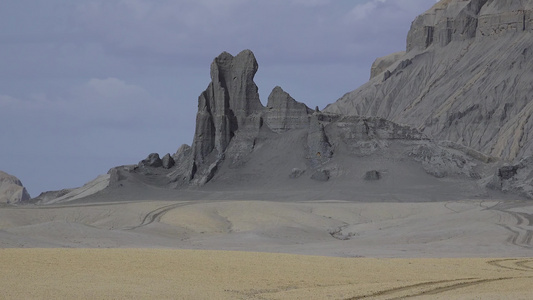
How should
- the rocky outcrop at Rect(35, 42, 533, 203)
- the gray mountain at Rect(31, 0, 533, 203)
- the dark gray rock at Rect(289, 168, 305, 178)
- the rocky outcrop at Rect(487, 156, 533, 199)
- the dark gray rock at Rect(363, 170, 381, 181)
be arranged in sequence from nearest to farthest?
the rocky outcrop at Rect(487, 156, 533, 199) < the gray mountain at Rect(31, 0, 533, 203) < the dark gray rock at Rect(363, 170, 381, 181) < the rocky outcrop at Rect(35, 42, 533, 203) < the dark gray rock at Rect(289, 168, 305, 178)

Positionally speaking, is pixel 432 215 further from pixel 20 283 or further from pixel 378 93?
pixel 378 93

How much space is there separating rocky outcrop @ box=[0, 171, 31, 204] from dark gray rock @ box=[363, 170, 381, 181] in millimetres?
73573

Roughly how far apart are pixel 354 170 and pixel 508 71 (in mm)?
67250

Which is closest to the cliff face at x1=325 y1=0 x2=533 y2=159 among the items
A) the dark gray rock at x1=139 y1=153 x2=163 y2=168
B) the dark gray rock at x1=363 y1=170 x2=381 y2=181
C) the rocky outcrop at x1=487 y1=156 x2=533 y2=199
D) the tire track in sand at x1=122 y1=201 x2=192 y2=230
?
the rocky outcrop at x1=487 y1=156 x2=533 y2=199

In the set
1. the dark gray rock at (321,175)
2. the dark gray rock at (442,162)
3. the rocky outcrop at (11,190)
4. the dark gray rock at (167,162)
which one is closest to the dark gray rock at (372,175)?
the dark gray rock at (321,175)

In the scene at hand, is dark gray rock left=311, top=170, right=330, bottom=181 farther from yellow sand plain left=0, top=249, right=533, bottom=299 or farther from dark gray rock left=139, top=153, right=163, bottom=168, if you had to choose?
yellow sand plain left=0, top=249, right=533, bottom=299

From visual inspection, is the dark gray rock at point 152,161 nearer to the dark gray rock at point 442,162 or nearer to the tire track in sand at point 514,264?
the dark gray rock at point 442,162

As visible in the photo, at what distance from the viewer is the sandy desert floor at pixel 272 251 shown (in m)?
24.7

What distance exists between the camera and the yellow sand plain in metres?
23.5

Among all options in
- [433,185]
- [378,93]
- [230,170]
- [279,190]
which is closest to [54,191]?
[230,170]

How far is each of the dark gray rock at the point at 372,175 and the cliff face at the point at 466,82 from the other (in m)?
40.6

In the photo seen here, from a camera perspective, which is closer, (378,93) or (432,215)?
(432,215)

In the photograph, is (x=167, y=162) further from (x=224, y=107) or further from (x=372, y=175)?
(x=372, y=175)

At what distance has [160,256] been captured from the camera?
3180cm
